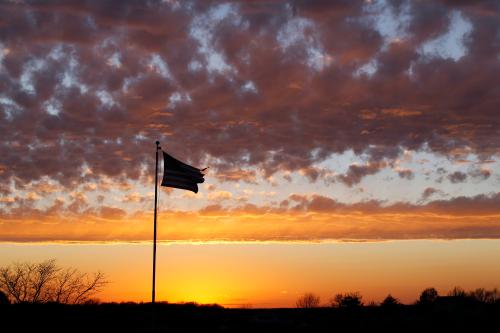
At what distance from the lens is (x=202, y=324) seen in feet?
135

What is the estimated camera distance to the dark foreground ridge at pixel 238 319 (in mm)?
38781

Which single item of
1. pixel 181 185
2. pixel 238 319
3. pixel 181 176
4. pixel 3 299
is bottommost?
pixel 238 319

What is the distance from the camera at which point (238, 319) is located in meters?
44.7

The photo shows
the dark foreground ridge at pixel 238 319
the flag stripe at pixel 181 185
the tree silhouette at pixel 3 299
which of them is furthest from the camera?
the tree silhouette at pixel 3 299

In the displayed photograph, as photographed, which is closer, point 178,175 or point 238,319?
point 178,175

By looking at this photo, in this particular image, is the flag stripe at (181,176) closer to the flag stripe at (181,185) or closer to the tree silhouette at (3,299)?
the flag stripe at (181,185)

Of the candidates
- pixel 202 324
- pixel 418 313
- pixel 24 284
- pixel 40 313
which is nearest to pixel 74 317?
pixel 40 313

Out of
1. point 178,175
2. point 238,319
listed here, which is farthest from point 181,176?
point 238,319

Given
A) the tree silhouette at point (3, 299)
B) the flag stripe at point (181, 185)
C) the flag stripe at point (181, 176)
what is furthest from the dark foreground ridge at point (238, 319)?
the flag stripe at point (181, 176)

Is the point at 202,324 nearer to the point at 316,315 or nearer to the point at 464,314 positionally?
the point at 316,315

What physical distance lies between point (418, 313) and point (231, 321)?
17.2 m

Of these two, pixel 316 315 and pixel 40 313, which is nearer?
pixel 40 313

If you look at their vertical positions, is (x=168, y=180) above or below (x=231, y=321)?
above

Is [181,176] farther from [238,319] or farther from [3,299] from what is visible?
[3,299]
